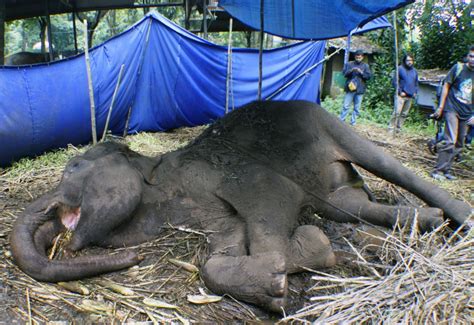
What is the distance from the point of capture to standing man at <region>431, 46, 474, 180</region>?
19.1ft

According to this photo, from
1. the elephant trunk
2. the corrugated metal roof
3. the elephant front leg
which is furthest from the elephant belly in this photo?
the corrugated metal roof

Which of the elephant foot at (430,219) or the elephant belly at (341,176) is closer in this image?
the elephant foot at (430,219)

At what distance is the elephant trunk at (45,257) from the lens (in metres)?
2.30

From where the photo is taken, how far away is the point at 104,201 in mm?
2580

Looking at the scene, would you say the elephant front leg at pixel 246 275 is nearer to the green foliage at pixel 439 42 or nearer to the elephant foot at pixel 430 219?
the elephant foot at pixel 430 219

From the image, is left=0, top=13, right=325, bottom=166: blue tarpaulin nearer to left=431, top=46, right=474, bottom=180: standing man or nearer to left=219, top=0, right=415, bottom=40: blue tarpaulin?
left=219, top=0, right=415, bottom=40: blue tarpaulin

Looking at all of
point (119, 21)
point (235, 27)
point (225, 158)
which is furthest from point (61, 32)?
point (225, 158)

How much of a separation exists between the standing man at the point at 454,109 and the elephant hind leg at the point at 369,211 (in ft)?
10.1

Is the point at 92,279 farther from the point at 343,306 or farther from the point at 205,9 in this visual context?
the point at 205,9

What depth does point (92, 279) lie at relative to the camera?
2457 millimetres

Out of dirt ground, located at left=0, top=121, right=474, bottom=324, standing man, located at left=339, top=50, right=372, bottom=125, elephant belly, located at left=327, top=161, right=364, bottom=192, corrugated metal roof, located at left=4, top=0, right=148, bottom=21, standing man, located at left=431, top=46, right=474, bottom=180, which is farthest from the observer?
corrugated metal roof, located at left=4, top=0, right=148, bottom=21

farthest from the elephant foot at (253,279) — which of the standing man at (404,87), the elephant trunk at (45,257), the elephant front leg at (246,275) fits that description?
the standing man at (404,87)

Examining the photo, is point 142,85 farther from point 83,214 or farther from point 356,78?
point 83,214

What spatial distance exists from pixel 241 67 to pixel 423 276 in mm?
7182
